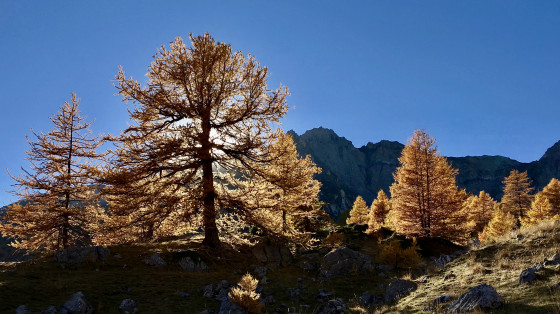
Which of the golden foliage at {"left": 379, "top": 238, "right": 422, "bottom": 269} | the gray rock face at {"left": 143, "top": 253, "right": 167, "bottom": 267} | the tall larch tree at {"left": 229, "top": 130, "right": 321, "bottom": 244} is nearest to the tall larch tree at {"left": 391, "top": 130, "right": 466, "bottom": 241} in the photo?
the golden foliage at {"left": 379, "top": 238, "right": 422, "bottom": 269}

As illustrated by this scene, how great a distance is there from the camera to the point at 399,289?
9.60 meters

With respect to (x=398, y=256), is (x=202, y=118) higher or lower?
higher

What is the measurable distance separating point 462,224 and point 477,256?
15.3 meters

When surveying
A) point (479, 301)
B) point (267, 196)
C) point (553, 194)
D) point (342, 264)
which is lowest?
point (342, 264)

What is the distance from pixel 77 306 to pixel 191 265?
16.1 ft

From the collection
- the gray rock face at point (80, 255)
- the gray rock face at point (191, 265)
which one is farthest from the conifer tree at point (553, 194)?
the gray rock face at point (80, 255)

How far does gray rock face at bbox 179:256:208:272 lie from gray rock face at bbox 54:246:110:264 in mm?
2993

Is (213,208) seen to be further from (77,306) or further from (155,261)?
(77,306)

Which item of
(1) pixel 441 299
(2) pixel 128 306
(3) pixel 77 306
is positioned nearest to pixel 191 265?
(2) pixel 128 306

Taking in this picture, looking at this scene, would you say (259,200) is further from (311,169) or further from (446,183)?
(446,183)

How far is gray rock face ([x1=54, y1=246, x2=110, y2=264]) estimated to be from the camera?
1096cm

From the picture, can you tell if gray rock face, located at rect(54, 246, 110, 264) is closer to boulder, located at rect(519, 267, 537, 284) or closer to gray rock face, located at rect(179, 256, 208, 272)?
gray rock face, located at rect(179, 256, 208, 272)

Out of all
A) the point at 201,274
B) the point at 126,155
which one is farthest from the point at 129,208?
the point at 201,274

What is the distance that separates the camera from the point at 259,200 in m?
13.4
